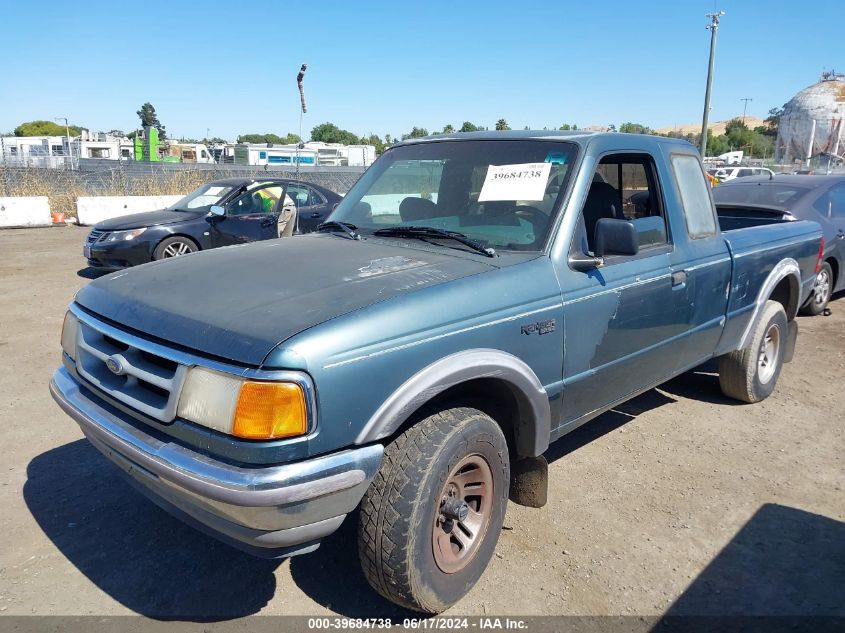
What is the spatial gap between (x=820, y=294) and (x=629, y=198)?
17.9 feet

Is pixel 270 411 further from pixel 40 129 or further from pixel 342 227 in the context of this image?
pixel 40 129

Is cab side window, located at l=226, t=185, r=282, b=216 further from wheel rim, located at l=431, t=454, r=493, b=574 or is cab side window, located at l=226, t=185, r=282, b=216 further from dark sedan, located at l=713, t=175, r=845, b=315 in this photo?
wheel rim, located at l=431, t=454, r=493, b=574

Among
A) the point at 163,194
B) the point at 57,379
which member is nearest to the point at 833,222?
the point at 57,379

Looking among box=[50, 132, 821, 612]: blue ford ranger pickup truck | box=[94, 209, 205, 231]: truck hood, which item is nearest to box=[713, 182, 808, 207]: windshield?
box=[50, 132, 821, 612]: blue ford ranger pickup truck

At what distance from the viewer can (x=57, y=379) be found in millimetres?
2992

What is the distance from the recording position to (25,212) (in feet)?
54.3

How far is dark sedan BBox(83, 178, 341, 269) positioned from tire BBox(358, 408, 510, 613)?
23.6 feet

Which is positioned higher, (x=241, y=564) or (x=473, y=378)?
(x=473, y=378)

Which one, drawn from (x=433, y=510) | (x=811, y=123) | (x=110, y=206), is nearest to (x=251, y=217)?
(x=433, y=510)

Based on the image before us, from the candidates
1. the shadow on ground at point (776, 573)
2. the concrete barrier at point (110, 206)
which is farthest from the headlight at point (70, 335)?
the concrete barrier at point (110, 206)

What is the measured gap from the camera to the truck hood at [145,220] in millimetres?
9570

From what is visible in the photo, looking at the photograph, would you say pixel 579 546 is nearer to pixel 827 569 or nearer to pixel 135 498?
pixel 827 569

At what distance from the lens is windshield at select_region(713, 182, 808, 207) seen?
301 inches

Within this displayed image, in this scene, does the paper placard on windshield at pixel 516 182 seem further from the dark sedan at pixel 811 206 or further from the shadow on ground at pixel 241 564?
the dark sedan at pixel 811 206
